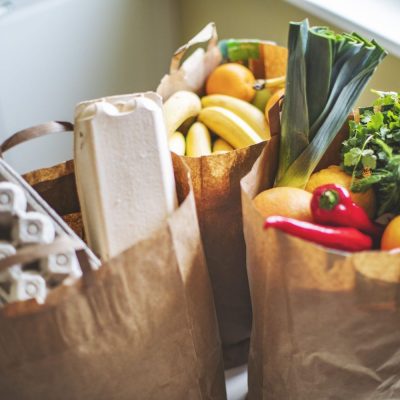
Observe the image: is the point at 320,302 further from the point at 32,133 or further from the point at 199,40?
the point at 199,40

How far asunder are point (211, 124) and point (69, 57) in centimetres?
42

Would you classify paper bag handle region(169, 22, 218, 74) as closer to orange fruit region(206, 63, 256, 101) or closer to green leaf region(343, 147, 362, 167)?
orange fruit region(206, 63, 256, 101)

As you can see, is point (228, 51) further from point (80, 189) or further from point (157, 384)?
point (157, 384)

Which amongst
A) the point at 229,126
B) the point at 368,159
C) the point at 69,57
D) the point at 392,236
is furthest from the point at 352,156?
the point at 69,57

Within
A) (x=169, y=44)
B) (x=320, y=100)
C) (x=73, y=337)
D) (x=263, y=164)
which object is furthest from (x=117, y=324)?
(x=169, y=44)

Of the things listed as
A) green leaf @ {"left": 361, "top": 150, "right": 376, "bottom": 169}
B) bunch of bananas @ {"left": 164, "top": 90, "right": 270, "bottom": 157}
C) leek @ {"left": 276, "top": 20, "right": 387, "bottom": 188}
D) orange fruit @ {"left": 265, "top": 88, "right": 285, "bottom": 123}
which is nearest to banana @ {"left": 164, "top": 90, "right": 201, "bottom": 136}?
bunch of bananas @ {"left": 164, "top": 90, "right": 270, "bottom": 157}

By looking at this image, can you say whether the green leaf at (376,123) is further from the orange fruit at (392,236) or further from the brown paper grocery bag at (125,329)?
the brown paper grocery bag at (125,329)

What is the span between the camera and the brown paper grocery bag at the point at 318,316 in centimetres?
57

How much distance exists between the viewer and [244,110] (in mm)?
953

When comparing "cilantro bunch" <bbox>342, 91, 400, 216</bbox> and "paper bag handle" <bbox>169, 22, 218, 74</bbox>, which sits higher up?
"paper bag handle" <bbox>169, 22, 218, 74</bbox>

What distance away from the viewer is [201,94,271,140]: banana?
3.07ft

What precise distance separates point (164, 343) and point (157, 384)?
0.19ft

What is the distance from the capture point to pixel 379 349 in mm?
642

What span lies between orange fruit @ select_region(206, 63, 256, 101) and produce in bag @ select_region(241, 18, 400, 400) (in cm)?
25
